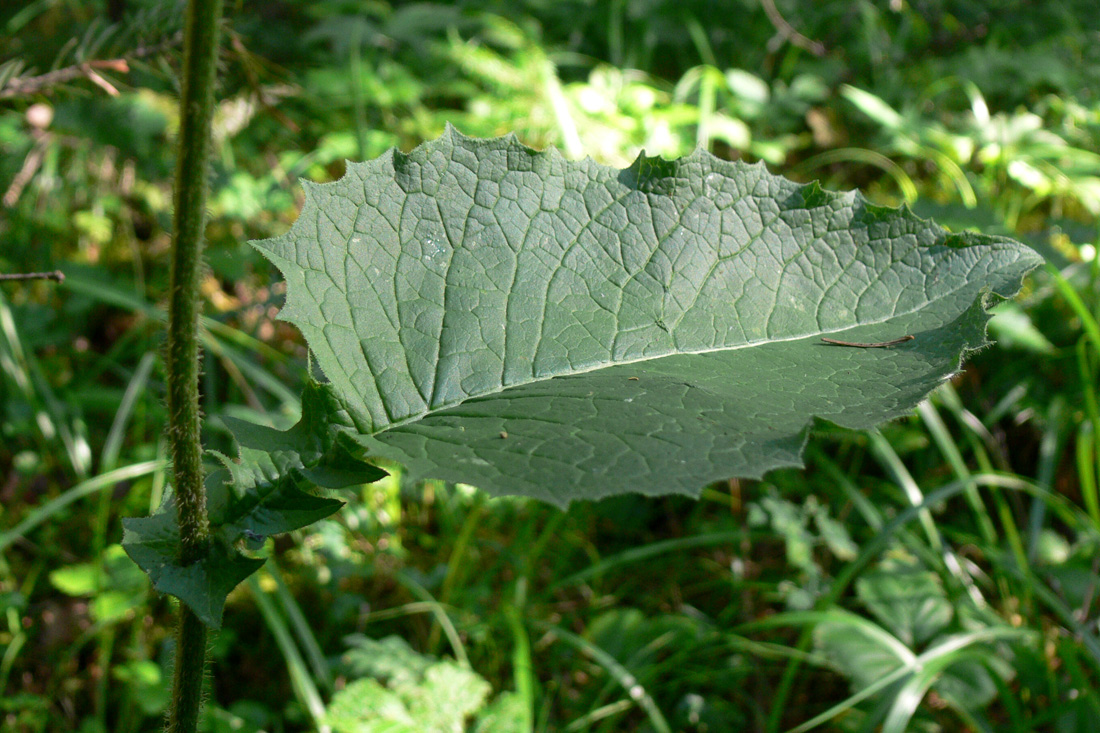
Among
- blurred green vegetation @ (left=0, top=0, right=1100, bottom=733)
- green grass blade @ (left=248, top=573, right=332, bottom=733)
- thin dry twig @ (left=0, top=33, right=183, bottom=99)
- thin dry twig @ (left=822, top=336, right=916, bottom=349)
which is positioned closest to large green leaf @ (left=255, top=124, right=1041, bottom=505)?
thin dry twig @ (left=822, top=336, right=916, bottom=349)

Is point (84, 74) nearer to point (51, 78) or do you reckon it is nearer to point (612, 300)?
point (51, 78)

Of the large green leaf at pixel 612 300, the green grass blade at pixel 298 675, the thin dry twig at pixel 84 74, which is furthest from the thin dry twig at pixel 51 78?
the green grass blade at pixel 298 675

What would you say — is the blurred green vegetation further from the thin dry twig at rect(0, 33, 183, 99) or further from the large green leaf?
the large green leaf

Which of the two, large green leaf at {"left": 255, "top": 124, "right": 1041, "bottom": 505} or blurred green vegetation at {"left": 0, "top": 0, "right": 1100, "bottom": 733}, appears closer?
large green leaf at {"left": 255, "top": 124, "right": 1041, "bottom": 505}

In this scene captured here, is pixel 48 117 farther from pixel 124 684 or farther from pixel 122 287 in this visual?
pixel 124 684

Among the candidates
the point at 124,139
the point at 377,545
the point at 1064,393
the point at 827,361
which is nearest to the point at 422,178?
the point at 827,361

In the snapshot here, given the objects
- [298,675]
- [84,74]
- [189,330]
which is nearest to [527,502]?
[298,675]
